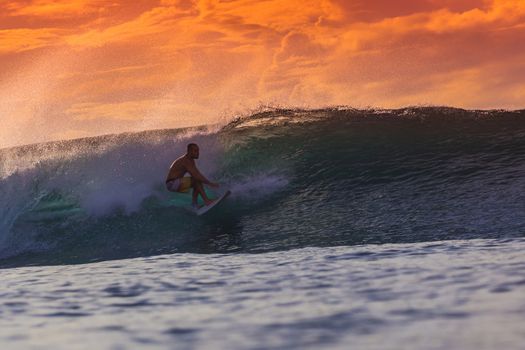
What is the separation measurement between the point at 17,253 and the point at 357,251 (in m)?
6.33

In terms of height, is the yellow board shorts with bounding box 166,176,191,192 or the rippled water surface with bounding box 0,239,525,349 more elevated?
the yellow board shorts with bounding box 166,176,191,192

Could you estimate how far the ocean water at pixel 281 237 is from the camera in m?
3.72

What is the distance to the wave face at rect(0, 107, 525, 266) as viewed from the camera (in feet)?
32.5

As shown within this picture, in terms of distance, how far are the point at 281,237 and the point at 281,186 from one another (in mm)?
2722

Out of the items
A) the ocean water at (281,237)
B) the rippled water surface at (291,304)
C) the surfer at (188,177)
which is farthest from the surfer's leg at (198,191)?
the rippled water surface at (291,304)

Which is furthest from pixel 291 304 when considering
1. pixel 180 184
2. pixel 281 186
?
pixel 281 186

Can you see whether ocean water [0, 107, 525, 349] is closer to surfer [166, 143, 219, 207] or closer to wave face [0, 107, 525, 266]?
wave face [0, 107, 525, 266]

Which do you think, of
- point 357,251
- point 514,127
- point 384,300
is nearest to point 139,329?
point 384,300

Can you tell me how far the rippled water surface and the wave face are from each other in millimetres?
2655

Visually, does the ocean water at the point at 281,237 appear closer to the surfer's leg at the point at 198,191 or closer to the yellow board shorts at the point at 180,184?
the surfer's leg at the point at 198,191

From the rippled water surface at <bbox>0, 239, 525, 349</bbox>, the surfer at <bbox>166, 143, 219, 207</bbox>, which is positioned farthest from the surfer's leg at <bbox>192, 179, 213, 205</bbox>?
the rippled water surface at <bbox>0, 239, 525, 349</bbox>

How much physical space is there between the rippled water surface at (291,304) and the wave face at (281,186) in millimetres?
2655

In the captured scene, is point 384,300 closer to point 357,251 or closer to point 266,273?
point 266,273

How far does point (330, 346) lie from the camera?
10.5ft
